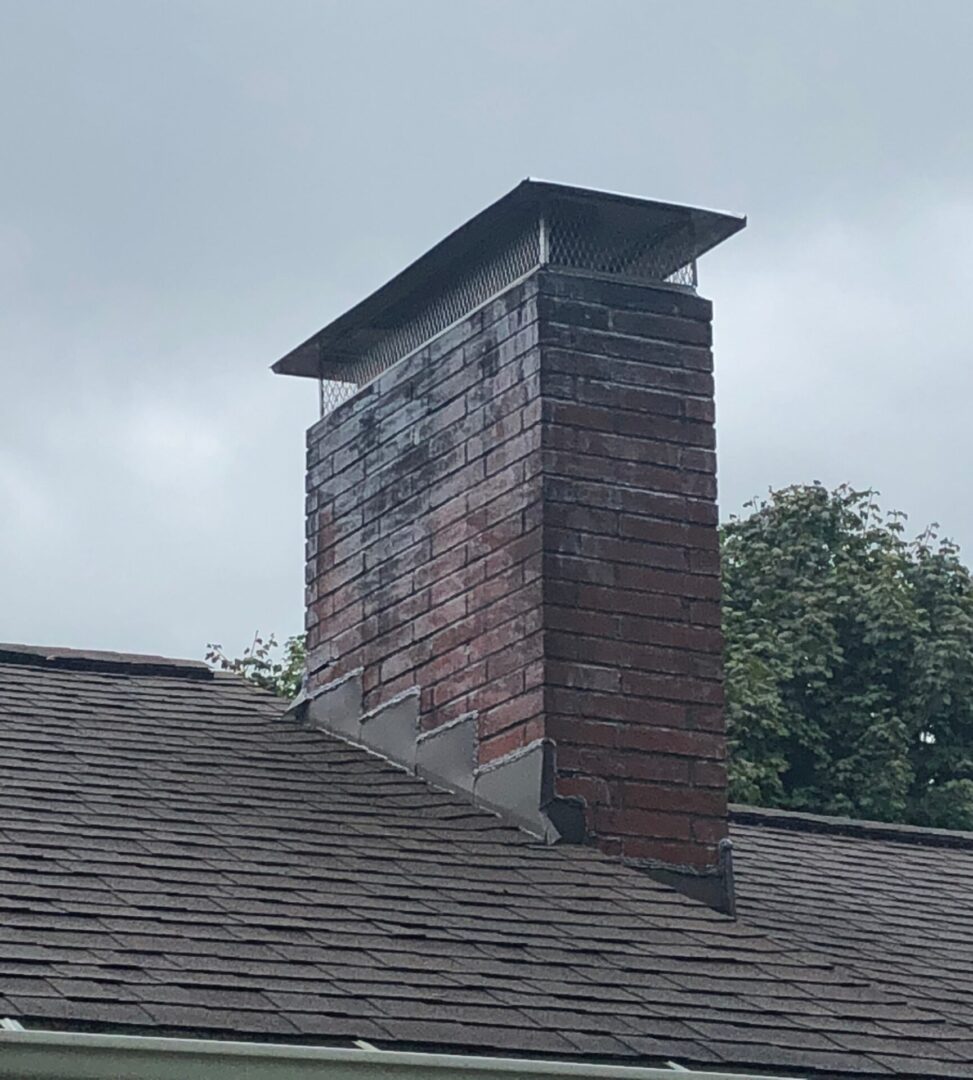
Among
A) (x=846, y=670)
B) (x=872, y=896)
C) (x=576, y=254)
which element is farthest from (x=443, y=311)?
(x=846, y=670)

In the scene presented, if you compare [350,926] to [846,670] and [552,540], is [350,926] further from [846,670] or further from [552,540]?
[846,670]

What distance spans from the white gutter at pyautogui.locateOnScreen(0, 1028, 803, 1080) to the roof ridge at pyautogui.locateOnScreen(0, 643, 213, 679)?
4270mm

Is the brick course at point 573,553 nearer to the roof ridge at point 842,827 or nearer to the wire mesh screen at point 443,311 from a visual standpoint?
the wire mesh screen at point 443,311

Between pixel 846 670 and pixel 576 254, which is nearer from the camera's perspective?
pixel 576 254

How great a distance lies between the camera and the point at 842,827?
10570 mm

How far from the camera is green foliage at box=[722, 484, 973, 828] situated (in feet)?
65.9

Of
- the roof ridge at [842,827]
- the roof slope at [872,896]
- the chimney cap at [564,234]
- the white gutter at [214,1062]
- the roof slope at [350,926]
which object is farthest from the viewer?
the roof ridge at [842,827]

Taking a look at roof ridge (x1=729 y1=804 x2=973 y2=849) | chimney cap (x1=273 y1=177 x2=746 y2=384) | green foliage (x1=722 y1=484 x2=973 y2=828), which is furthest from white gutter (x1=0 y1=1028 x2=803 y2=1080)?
green foliage (x1=722 y1=484 x2=973 y2=828)

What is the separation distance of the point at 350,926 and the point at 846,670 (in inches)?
627

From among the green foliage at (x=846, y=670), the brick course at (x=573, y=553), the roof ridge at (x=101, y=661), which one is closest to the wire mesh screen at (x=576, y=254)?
the brick course at (x=573, y=553)

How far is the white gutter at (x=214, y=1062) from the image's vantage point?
467 centimetres

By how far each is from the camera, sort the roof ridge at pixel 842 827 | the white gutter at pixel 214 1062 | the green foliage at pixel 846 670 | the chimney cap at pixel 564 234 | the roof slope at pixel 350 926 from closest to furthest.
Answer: the white gutter at pixel 214 1062 → the roof slope at pixel 350 926 → the chimney cap at pixel 564 234 → the roof ridge at pixel 842 827 → the green foliage at pixel 846 670

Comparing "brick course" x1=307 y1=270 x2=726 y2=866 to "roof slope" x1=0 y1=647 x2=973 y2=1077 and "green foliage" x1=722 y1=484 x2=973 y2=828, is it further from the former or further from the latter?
"green foliage" x1=722 y1=484 x2=973 y2=828

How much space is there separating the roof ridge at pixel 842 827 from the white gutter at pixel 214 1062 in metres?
5.12
